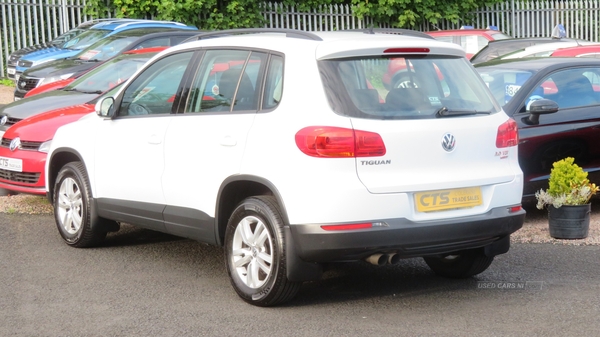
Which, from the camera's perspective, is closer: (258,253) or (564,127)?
(258,253)

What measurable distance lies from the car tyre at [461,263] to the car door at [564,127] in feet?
6.90

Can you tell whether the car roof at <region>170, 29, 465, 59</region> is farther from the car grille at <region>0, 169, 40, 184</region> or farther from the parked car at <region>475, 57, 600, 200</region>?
the car grille at <region>0, 169, 40, 184</region>

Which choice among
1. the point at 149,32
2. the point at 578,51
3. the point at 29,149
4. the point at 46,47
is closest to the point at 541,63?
the point at 578,51

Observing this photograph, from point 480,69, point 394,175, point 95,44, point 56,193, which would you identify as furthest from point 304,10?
point 394,175

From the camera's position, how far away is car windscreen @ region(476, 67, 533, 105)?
878 cm

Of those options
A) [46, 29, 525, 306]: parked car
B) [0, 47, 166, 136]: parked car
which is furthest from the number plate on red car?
[46, 29, 525, 306]: parked car

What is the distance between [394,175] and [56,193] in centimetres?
358

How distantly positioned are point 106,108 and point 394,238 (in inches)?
113

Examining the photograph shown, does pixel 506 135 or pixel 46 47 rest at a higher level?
pixel 506 135

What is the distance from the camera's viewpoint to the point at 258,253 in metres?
5.79

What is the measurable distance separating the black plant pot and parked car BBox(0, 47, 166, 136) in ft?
17.9

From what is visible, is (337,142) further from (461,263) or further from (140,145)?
(140,145)

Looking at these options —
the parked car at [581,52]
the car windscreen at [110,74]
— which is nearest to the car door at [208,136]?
the car windscreen at [110,74]

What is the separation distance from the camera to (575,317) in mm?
5551
